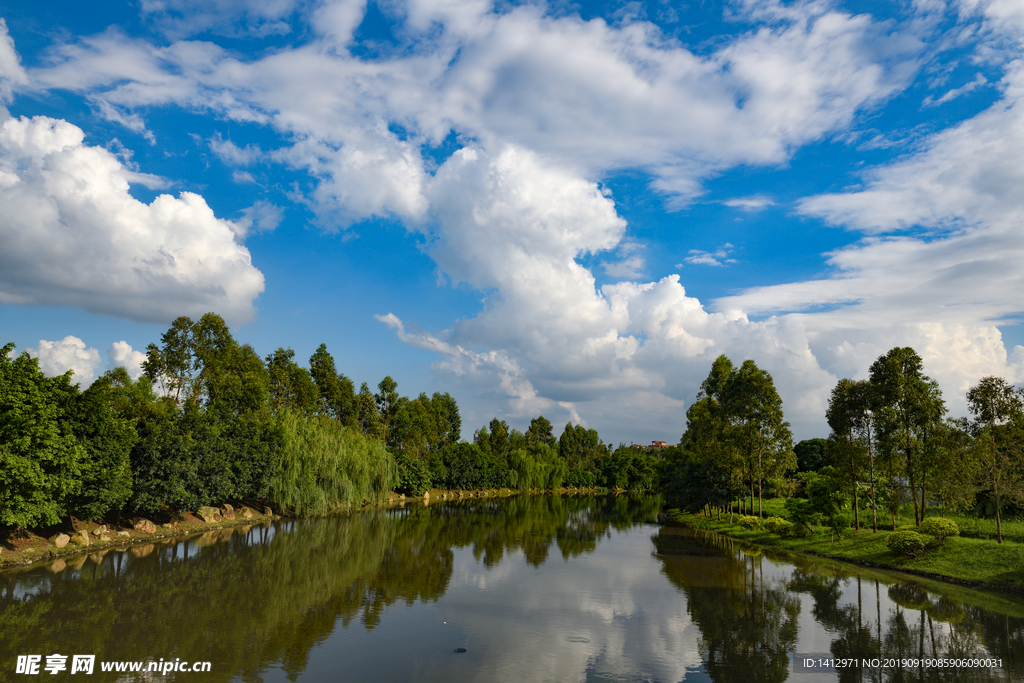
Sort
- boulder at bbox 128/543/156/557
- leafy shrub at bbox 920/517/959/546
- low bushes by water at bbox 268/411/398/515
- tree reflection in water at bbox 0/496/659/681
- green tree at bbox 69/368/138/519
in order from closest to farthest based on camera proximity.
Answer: tree reflection in water at bbox 0/496/659/681 → leafy shrub at bbox 920/517/959/546 → green tree at bbox 69/368/138/519 → boulder at bbox 128/543/156/557 → low bushes by water at bbox 268/411/398/515

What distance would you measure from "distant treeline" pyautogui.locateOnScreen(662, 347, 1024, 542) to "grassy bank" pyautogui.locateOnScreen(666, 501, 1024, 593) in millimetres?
1079

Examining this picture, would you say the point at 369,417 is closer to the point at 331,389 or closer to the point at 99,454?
the point at 331,389

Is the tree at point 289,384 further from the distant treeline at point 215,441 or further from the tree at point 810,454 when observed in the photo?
the tree at point 810,454

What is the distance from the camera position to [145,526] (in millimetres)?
33000

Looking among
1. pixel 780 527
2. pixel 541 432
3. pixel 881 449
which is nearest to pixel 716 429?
pixel 780 527

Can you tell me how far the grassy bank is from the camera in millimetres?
22078

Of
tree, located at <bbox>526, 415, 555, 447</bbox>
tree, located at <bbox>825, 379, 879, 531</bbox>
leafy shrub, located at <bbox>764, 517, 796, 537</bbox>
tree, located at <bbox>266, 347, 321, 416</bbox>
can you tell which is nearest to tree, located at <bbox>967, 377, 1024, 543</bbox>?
tree, located at <bbox>825, 379, 879, 531</bbox>

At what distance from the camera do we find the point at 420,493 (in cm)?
7306

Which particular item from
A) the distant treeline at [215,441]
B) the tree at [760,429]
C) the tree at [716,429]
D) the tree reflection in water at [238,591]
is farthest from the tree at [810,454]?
the tree reflection in water at [238,591]

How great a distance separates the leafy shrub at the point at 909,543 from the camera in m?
25.5

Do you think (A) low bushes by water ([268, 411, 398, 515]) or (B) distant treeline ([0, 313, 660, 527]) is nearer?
(B) distant treeline ([0, 313, 660, 527])

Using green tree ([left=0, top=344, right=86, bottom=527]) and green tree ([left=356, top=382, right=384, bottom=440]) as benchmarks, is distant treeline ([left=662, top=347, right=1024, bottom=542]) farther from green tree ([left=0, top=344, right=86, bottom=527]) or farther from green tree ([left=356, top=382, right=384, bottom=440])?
green tree ([left=356, top=382, right=384, bottom=440])

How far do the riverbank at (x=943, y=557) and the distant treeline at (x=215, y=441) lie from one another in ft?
121

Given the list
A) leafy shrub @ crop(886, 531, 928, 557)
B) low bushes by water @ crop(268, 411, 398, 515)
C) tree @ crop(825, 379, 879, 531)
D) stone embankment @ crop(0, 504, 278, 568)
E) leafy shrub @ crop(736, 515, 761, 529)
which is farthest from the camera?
low bushes by water @ crop(268, 411, 398, 515)
